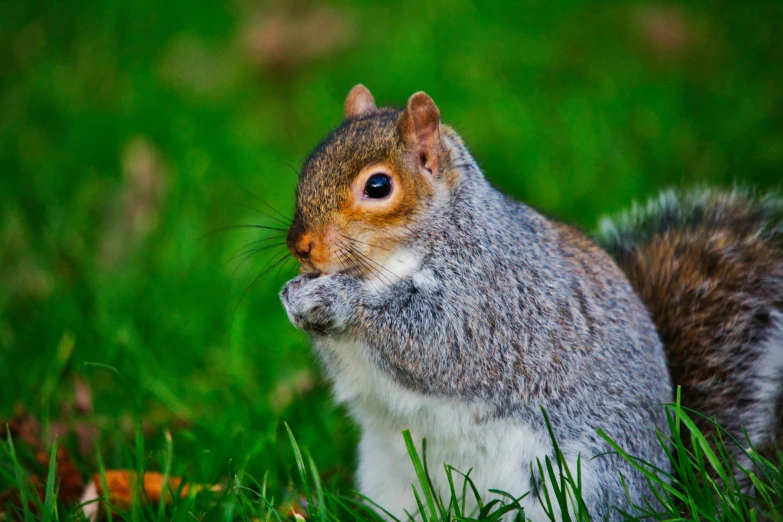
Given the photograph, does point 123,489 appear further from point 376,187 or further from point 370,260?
point 376,187

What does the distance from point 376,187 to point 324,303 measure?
23cm

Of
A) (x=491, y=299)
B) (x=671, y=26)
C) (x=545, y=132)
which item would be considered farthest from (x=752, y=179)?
(x=491, y=299)

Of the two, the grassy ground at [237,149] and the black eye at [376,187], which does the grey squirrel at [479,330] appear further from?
the grassy ground at [237,149]

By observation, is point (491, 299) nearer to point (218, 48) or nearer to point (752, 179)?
point (752, 179)

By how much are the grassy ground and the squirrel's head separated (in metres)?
0.31

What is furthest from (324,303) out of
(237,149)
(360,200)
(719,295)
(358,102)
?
(237,149)

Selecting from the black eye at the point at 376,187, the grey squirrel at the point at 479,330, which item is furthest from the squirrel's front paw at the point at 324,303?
the black eye at the point at 376,187

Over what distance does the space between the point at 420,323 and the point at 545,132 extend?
5.69 feet

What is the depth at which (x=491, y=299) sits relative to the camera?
1.50 meters

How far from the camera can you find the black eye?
1.46 metres

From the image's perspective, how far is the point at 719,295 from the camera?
1672 millimetres

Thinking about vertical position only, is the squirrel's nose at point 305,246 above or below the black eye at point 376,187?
below

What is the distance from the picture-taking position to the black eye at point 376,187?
1465 mm

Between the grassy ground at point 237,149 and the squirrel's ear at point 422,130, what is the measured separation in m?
0.44
